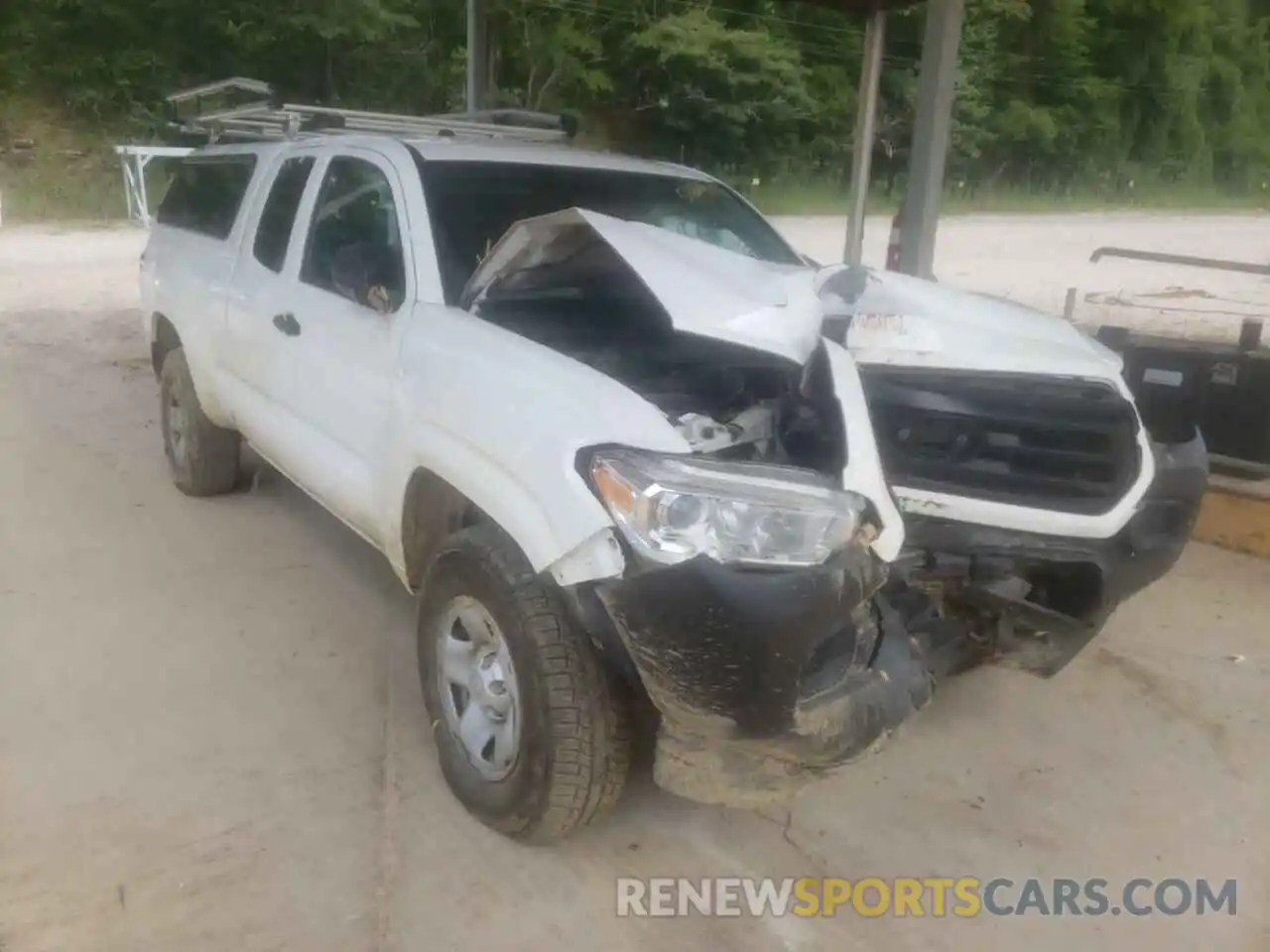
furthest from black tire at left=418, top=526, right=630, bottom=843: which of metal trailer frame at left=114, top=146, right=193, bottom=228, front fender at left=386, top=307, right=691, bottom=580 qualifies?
metal trailer frame at left=114, top=146, right=193, bottom=228

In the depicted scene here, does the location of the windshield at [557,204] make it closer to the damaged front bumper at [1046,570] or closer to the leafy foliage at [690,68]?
the damaged front bumper at [1046,570]

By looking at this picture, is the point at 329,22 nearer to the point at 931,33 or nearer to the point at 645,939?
the point at 931,33

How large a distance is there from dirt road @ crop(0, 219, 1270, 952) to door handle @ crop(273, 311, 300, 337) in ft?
3.73

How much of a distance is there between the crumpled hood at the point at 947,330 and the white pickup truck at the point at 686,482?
0.01m

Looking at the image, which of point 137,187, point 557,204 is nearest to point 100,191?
point 137,187

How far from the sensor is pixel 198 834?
294 centimetres

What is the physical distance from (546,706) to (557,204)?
2.05 m

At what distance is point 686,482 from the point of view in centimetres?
232

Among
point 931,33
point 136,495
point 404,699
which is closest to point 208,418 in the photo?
point 136,495

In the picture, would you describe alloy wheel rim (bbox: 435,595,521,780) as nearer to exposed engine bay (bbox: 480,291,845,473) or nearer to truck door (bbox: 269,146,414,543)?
truck door (bbox: 269,146,414,543)

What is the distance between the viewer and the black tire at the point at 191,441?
5.39 metres

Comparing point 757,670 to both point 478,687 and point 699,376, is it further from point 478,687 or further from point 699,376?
point 699,376

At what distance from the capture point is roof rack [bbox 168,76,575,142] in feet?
16.5

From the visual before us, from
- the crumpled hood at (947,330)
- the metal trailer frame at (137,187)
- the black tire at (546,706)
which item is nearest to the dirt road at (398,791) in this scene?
the black tire at (546,706)
